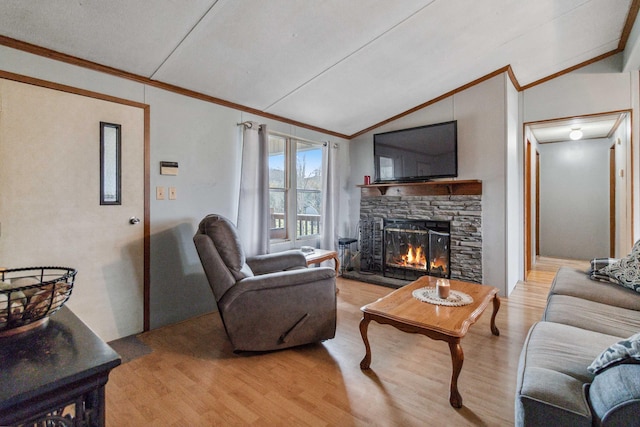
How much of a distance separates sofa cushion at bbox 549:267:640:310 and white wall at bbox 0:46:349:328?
2.97m

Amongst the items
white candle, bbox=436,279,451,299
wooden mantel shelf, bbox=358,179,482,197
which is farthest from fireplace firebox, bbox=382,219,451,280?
white candle, bbox=436,279,451,299

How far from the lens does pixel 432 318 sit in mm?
1927

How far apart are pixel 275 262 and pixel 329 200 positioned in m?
1.61

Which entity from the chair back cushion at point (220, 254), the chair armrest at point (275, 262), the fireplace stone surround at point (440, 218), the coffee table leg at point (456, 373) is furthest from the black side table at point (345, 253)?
the coffee table leg at point (456, 373)

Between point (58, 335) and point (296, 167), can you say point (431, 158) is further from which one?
point (58, 335)

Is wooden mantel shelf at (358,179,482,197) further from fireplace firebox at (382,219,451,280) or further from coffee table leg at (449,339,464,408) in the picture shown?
coffee table leg at (449,339,464,408)

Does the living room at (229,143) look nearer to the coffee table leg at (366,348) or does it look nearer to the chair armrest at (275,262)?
the coffee table leg at (366,348)

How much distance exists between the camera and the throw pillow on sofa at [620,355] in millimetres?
974

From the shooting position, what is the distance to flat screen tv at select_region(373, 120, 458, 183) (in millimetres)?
3953

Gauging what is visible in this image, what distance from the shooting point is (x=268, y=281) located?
2207 mm

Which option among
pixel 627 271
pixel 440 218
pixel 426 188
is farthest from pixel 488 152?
pixel 627 271

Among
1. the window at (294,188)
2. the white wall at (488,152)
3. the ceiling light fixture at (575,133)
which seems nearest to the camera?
the white wall at (488,152)

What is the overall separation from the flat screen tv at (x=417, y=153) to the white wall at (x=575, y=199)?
3.60 meters

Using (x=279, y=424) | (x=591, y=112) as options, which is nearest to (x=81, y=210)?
(x=279, y=424)
